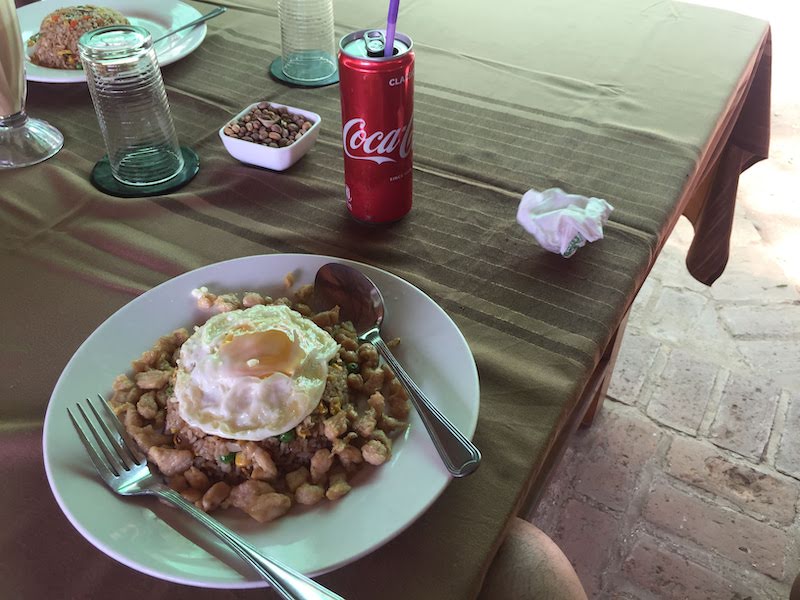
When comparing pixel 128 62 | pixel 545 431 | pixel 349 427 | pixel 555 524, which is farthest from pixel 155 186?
pixel 555 524

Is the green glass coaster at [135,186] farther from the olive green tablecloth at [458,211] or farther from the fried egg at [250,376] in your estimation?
the fried egg at [250,376]

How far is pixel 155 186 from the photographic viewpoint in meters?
0.88

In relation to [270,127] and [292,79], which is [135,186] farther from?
[292,79]

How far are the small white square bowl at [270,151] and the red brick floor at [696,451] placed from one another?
858 millimetres

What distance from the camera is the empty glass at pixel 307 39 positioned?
1.07m

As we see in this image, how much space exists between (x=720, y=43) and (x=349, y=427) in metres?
1.05

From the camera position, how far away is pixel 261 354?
0.56 meters

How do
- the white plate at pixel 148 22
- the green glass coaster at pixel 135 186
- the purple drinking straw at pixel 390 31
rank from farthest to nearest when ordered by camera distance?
1. the white plate at pixel 148 22
2. the green glass coaster at pixel 135 186
3. the purple drinking straw at pixel 390 31

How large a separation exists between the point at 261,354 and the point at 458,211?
14.5 inches

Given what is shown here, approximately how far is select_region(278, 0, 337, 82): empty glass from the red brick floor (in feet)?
3.07

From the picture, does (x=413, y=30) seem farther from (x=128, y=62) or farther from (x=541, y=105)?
(x=128, y=62)

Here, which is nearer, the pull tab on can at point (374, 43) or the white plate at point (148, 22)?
the pull tab on can at point (374, 43)

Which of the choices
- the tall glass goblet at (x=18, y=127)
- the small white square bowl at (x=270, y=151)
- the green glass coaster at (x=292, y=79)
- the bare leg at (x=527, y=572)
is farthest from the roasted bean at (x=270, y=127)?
the bare leg at (x=527, y=572)

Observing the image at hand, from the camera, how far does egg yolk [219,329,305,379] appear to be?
555 millimetres
